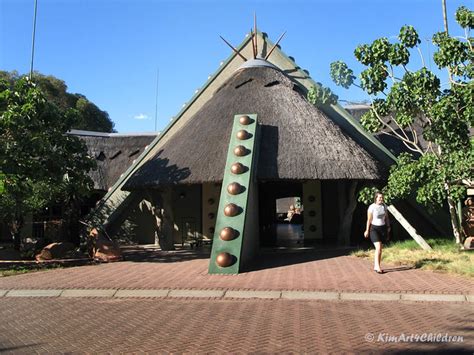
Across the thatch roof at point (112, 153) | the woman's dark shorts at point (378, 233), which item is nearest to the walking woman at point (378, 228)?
the woman's dark shorts at point (378, 233)

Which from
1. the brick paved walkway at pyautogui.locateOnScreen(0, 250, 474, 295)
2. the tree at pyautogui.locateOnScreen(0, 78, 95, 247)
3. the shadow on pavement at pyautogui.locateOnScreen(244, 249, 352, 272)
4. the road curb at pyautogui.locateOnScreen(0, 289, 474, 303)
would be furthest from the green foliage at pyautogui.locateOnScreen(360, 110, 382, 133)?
the tree at pyautogui.locateOnScreen(0, 78, 95, 247)

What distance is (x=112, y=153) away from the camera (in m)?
22.0

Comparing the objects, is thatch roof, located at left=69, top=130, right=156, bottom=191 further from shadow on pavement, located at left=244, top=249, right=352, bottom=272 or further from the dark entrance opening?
shadow on pavement, located at left=244, top=249, right=352, bottom=272

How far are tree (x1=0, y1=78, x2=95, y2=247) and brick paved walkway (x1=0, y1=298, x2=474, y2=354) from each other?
5.32 m

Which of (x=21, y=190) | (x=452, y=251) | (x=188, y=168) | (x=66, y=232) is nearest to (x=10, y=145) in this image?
(x=21, y=190)

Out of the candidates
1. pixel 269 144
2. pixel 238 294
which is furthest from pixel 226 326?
pixel 269 144

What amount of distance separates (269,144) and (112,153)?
10.8 metres

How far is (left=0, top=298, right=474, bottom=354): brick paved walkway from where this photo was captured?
5.36 m

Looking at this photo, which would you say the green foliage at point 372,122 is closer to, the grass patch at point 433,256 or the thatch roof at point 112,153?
the grass patch at point 433,256

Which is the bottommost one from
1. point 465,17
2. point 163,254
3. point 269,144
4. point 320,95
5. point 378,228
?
point 163,254

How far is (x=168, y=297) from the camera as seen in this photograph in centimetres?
831

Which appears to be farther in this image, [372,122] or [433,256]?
[372,122]

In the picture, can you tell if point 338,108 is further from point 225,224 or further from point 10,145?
point 10,145

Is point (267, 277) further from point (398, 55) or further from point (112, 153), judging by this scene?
point (112, 153)
